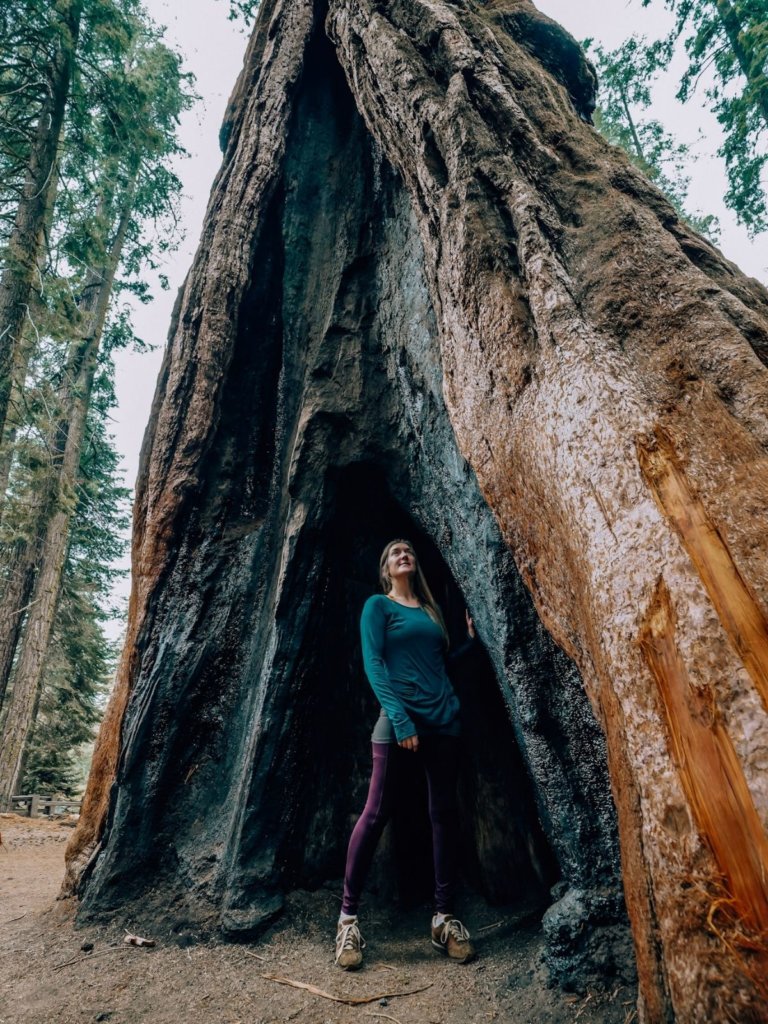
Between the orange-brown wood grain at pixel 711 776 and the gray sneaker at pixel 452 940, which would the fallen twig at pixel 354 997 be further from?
the orange-brown wood grain at pixel 711 776

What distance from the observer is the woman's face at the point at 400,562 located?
425 centimetres

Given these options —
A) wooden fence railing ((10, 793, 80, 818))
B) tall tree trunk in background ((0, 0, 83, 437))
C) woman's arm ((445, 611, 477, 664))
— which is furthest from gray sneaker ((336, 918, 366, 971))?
wooden fence railing ((10, 793, 80, 818))

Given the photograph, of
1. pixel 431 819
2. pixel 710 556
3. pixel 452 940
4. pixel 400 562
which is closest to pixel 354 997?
pixel 452 940

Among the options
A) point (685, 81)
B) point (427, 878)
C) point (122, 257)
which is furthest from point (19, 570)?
point (685, 81)

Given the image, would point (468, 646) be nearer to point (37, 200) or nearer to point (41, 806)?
point (37, 200)

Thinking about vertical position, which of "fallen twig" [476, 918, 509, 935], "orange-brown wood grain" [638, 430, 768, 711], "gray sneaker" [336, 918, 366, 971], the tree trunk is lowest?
"fallen twig" [476, 918, 509, 935]

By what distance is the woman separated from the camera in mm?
3414

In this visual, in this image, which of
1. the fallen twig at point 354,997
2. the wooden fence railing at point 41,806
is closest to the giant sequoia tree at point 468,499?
the fallen twig at point 354,997

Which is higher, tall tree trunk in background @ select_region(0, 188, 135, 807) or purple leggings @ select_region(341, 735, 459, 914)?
tall tree trunk in background @ select_region(0, 188, 135, 807)

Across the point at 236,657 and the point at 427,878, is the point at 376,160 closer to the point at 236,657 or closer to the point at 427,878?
the point at 236,657

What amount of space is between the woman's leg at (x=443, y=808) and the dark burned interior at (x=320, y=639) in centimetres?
49

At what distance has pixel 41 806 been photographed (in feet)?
44.7

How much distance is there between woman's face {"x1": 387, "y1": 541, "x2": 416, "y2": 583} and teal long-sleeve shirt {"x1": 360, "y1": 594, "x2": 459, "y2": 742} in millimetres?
261

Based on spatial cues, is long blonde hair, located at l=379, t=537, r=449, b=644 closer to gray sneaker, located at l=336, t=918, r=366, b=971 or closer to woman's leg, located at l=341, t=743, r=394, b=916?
woman's leg, located at l=341, t=743, r=394, b=916
